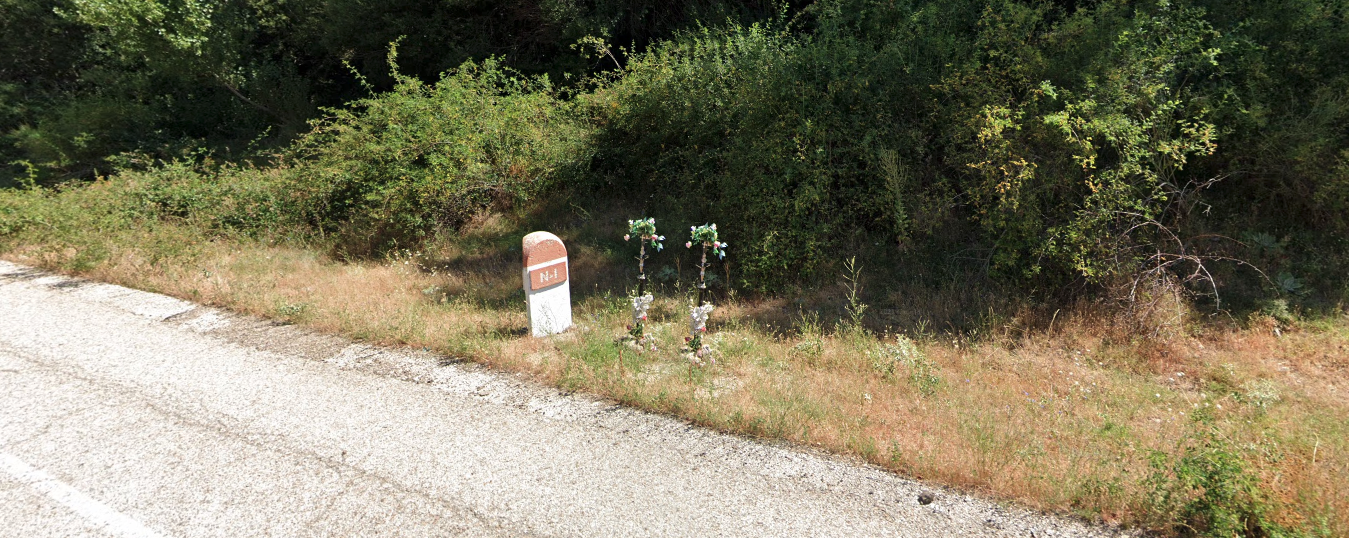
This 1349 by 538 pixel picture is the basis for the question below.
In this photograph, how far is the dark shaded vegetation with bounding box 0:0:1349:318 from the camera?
6789mm

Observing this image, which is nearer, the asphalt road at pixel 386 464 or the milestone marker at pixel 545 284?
the asphalt road at pixel 386 464

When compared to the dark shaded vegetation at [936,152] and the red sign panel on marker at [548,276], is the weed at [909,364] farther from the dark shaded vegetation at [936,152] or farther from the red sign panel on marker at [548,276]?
the red sign panel on marker at [548,276]

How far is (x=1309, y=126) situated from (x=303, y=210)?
12.2 metres

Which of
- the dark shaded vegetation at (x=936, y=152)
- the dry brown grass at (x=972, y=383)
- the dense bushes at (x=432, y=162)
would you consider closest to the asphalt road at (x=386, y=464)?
the dry brown grass at (x=972, y=383)

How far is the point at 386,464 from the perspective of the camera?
462cm

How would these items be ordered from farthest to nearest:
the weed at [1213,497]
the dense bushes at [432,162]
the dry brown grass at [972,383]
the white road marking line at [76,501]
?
the dense bushes at [432,162] → the dry brown grass at [972,383] → the white road marking line at [76,501] → the weed at [1213,497]

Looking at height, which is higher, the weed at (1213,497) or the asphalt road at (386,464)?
the weed at (1213,497)

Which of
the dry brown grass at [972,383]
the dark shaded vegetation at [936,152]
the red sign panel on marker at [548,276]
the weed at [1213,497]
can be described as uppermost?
the dark shaded vegetation at [936,152]

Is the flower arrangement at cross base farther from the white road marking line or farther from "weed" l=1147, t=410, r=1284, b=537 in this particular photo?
the white road marking line

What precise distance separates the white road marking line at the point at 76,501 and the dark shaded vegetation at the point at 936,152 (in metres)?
5.50

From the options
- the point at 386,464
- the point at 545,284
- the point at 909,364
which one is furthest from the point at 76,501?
the point at 909,364

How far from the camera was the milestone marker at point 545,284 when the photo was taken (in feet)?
22.2

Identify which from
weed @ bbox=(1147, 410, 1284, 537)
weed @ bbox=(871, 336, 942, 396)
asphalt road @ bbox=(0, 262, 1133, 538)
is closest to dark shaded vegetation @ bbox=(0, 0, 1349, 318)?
weed @ bbox=(871, 336, 942, 396)

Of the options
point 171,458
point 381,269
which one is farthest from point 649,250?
point 171,458
